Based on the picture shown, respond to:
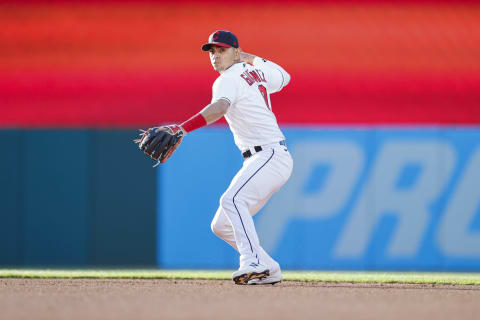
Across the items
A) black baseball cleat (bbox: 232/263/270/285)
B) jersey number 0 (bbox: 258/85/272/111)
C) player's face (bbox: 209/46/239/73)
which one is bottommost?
black baseball cleat (bbox: 232/263/270/285)

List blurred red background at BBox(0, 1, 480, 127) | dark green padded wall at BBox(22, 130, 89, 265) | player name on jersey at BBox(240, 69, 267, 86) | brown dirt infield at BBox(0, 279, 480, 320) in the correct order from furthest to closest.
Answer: blurred red background at BBox(0, 1, 480, 127), dark green padded wall at BBox(22, 130, 89, 265), player name on jersey at BBox(240, 69, 267, 86), brown dirt infield at BBox(0, 279, 480, 320)

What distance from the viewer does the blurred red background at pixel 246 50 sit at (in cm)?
793

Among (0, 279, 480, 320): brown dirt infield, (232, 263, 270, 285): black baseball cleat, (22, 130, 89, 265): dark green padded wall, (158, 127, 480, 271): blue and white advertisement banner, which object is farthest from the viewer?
(22, 130, 89, 265): dark green padded wall

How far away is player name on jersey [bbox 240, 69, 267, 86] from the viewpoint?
4.52 m

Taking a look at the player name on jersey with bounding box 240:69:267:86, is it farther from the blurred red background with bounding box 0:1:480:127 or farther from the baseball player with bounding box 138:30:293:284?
the blurred red background with bounding box 0:1:480:127

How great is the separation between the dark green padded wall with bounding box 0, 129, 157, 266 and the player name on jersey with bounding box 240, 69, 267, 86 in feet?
9.30

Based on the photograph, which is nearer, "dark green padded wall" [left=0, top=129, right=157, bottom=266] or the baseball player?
the baseball player

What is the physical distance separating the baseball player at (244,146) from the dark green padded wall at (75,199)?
286 centimetres

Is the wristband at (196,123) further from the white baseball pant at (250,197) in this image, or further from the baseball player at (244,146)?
the white baseball pant at (250,197)

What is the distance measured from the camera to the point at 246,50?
8.12 m

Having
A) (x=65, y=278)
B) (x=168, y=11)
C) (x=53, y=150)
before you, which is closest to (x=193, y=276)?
(x=65, y=278)

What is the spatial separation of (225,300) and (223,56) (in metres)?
1.58

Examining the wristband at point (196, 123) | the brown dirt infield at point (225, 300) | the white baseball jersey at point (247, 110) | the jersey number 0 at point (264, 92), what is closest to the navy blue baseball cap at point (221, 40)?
the white baseball jersey at point (247, 110)

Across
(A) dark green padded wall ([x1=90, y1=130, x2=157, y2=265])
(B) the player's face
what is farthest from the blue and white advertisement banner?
(B) the player's face
